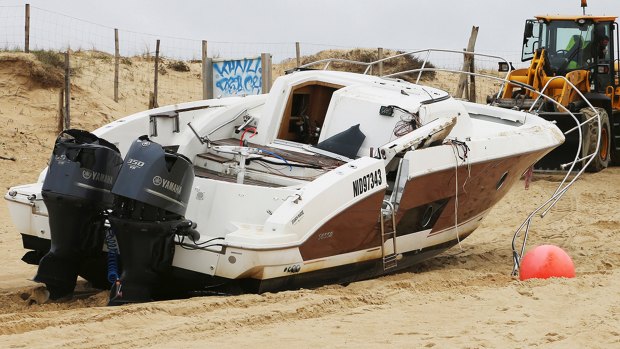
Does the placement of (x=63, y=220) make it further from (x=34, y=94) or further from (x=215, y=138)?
(x=34, y=94)

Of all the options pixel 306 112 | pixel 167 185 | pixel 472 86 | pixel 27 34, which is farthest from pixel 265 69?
pixel 167 185

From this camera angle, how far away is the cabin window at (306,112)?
Answer: 1120cm

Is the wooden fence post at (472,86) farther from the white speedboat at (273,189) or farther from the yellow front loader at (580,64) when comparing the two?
the white speedboat at (273,189)

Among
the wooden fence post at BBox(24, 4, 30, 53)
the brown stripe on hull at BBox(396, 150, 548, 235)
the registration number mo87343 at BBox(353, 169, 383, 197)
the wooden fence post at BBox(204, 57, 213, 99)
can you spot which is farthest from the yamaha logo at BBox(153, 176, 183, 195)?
the wooden fence post at BBox(24, 4, 30, 53)

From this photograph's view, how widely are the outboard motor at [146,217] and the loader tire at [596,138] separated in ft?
27.5

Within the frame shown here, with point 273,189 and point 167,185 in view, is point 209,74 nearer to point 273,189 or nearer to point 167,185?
point 273,189

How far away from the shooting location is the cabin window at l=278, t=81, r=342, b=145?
11195 millimetres

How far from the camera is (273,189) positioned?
9008mm

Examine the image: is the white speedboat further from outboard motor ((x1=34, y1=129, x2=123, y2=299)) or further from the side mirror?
the side mirror

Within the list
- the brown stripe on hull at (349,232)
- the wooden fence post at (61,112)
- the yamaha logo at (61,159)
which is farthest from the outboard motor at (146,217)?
the wooden fence post at (61,112)

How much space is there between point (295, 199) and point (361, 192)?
0.67 m

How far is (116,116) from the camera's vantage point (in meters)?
19.3

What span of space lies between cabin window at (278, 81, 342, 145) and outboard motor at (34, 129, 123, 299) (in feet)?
9.26

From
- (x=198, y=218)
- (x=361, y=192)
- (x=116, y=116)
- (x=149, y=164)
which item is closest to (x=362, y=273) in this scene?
(x=361, y=192)
